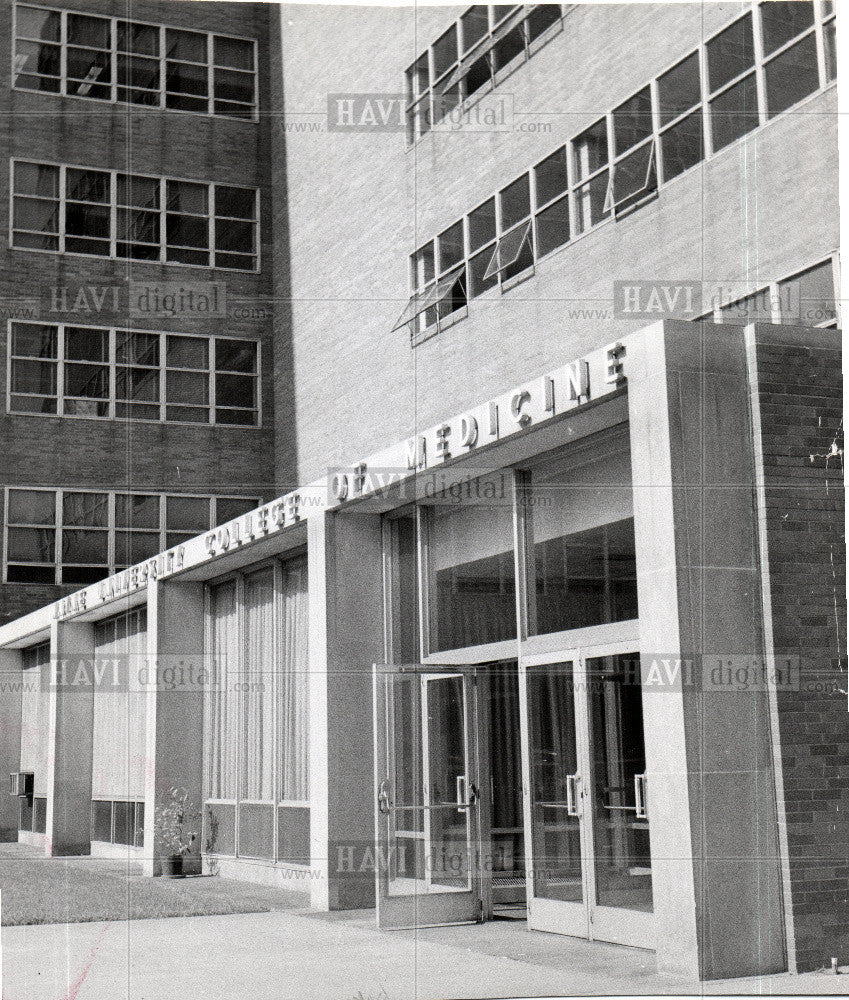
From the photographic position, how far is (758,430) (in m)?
8.32

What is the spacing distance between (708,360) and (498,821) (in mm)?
5777

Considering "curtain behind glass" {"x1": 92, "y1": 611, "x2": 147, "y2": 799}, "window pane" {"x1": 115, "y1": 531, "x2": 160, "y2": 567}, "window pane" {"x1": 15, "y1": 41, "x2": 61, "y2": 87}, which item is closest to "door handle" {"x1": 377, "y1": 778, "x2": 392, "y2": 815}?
"curtain behind glass" {"x1": 92, "y1": 611, "x2": 147, "y2": 799}

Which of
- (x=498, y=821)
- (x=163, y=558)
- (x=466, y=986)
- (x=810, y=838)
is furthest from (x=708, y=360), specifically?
(x=163, y=558)

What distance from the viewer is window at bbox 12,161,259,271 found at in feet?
68.6

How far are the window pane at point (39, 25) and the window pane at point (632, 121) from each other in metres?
10.4

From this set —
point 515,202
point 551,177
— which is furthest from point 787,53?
point 515,202

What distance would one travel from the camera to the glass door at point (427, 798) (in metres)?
10.7

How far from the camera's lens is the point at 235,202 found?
856 inches

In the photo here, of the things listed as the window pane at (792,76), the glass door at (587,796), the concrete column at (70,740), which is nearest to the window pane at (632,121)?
the window pane at (792,76)

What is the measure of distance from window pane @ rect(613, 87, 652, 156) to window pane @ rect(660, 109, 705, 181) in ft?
1.52

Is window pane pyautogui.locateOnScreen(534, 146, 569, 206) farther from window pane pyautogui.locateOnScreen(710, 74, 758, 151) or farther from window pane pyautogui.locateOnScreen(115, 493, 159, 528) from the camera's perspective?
window pane pyautogui.locateOnScreen(115, 493, 159, 528)

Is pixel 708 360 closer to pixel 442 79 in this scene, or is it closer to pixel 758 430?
pixel 758 430

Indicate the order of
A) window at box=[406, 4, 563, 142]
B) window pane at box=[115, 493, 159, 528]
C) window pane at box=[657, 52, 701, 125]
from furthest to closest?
window pane at box=[115, 493, 159, 528], window at box=[406, 4, 563, 142], window pane at box=[657, 52, 701, 125]

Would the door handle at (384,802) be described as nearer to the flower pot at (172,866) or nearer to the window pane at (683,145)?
the flower pot at (172,866)
